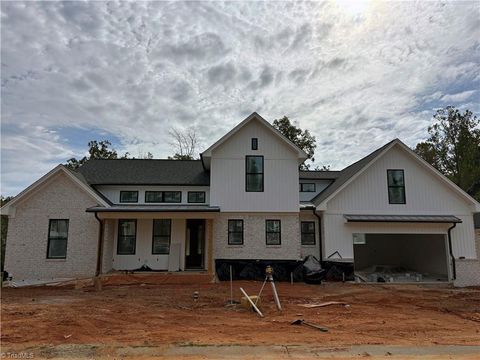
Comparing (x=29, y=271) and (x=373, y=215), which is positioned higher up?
(x=373, y=215)

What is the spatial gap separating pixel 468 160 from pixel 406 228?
20.0 meters

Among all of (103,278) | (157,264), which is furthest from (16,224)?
(157,264)

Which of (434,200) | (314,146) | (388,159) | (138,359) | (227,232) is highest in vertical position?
(314,146)

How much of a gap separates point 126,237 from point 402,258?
1663 centimetres

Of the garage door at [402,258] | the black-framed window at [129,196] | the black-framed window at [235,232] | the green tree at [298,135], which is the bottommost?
the garage door at [402,258]

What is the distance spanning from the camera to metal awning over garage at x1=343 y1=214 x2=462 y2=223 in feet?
57.1

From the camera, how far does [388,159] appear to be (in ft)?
60.6

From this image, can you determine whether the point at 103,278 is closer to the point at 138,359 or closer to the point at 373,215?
the point at 138,359

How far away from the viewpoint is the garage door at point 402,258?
18734 millimetres

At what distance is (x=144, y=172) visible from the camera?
67.2ft

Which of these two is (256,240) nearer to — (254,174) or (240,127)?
(254,174)

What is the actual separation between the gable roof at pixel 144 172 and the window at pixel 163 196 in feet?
1.75

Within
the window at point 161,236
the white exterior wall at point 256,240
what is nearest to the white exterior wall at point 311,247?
the white exterior wall at point 256,240

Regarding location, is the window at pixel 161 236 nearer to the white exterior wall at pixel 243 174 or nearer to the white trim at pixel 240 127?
the white exterior wall at pixel 243 174
